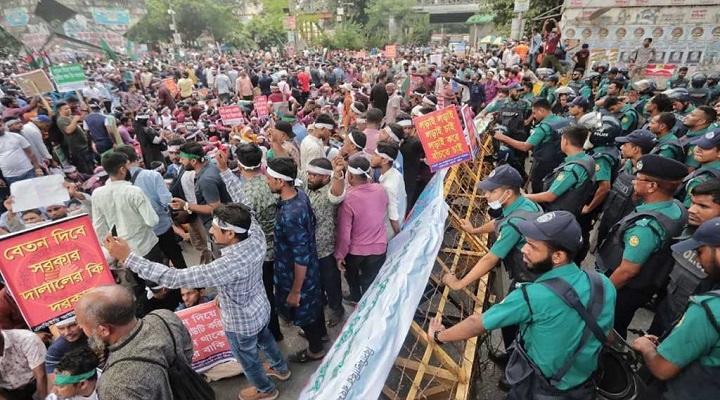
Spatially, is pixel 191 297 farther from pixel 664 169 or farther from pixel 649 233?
pixel 664 169

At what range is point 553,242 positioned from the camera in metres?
2.03

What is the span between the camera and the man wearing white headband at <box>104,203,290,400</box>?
259 cm

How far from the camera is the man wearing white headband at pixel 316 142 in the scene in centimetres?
538

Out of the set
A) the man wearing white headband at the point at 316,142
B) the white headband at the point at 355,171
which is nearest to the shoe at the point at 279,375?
the white headband at the point at 355,171

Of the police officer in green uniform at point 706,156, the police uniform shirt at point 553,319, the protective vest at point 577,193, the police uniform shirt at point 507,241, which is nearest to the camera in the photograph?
the police uniform shirt at point 553,319

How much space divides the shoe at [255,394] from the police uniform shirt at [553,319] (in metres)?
2.29

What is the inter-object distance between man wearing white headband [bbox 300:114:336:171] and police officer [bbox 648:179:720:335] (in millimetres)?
3910

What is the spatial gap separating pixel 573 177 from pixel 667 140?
1.86 m

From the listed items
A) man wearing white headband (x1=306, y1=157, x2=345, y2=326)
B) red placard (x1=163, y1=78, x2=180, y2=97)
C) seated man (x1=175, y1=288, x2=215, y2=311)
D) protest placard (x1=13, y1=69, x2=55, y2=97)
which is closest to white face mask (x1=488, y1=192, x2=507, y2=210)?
man wearing white headband (x1=306, y1=157, x2=345, y2=326)

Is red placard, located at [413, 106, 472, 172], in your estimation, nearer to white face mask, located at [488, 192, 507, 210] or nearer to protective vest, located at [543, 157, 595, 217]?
protective vest, located at [543, 157, 595, 217]

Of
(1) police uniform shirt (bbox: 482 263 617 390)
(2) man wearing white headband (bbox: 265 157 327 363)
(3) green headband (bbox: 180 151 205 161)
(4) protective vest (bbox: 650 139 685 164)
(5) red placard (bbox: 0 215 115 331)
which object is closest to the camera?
(1) police uniform shirt (bbox: 482 263 617 390)

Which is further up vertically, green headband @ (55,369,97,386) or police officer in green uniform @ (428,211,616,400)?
police officer in green uniform @ (428,211,616,400)

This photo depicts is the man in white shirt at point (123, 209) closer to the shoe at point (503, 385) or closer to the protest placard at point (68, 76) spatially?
the shoe at point (503, 385)

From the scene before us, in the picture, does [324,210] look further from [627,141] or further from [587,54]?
[587,54]
